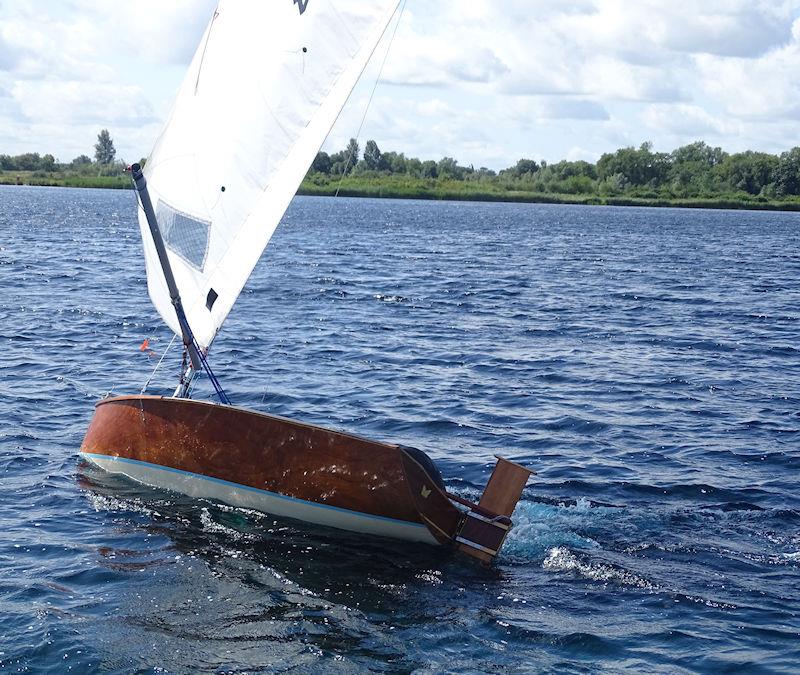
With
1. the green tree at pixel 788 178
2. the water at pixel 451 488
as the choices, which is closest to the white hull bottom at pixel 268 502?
→ the water at pixel 451 488

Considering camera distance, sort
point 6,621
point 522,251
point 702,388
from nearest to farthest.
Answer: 1. point 6,621
2. point 702,388
3. point 522,251

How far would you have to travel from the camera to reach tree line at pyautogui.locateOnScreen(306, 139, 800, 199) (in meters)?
161

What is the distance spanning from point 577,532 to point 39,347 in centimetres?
1672

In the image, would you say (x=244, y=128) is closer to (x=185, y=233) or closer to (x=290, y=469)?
(x=185, y=233)

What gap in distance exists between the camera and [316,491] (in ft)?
45.0

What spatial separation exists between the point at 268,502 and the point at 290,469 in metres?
0.72

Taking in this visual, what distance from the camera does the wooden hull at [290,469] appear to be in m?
13.3

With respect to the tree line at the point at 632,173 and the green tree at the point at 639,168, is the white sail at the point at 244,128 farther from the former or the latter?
the green tree at the point at 639,168

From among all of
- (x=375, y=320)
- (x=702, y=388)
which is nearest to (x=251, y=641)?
(x=702, y=388)

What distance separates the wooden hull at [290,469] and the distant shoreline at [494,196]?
13570 centimetres

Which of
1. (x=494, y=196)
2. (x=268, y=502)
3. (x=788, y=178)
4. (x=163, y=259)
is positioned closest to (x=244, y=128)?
(x=163, y=259)

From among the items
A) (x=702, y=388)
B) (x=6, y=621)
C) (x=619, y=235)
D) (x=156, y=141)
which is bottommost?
(x=6, y=621)

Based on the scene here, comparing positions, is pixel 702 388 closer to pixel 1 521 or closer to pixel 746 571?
pixel 746 571

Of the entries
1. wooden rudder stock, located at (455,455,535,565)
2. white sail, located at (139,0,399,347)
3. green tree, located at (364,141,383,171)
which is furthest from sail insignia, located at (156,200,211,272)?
green tree, located at (364,141,383,171)
